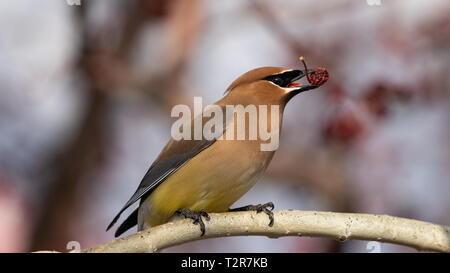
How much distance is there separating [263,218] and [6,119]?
2.50m

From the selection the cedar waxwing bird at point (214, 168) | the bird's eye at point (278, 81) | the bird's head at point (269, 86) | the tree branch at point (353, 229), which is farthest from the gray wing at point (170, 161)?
the tree branch at point (353, 229)

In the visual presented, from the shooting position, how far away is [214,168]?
3.20 metres

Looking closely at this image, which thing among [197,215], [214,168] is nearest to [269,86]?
[214,168]

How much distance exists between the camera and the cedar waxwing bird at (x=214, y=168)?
318 cm

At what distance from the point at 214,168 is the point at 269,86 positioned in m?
0.56

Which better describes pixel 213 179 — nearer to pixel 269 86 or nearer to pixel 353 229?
pixel 269 86

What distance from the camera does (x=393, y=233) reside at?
2.78 metres

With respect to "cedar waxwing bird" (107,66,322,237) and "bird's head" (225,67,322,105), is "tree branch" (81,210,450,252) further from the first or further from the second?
"bird's head" (225,67,322,105)

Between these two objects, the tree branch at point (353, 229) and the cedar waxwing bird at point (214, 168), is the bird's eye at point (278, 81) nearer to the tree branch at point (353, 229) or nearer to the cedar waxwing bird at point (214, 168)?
the cedar waxwing bird at point (214, 168)

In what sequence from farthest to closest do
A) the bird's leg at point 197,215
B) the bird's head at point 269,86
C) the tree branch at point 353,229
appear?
1. the bird's head at point 269,86
2. the bird's leg at point 197,215
3. the tree branch at point 353,229

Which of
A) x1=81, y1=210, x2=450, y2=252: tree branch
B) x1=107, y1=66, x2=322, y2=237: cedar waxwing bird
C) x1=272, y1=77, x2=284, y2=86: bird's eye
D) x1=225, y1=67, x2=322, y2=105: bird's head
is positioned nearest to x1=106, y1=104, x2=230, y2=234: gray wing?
x1=107, y1=66, x2=322, y2=237: cedar waxwing bird

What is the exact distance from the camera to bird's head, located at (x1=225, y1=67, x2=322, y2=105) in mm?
3422
